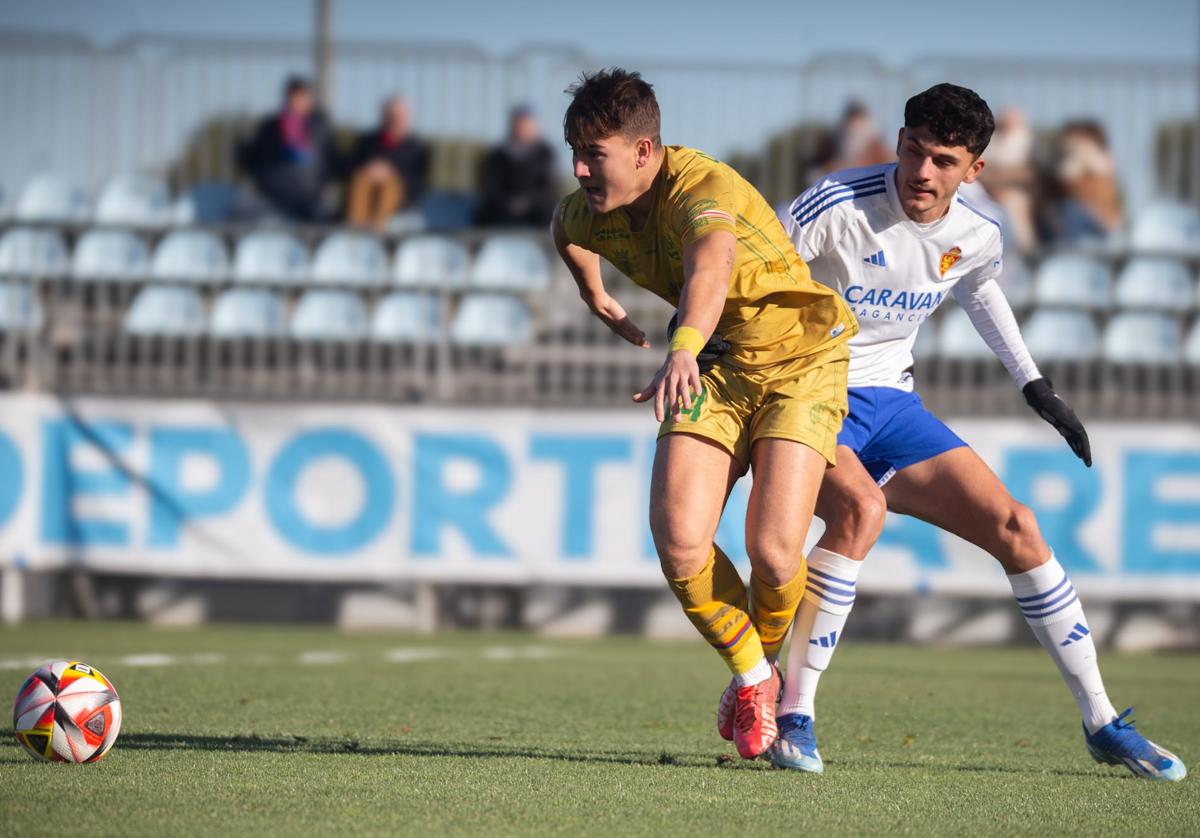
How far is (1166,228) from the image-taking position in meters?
14.5

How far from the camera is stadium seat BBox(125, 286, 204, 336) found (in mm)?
13406

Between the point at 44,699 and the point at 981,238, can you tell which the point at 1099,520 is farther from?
the point at 44,699

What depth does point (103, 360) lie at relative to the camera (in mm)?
13375

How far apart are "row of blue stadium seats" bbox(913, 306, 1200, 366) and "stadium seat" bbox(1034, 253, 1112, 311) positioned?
0.17 metres

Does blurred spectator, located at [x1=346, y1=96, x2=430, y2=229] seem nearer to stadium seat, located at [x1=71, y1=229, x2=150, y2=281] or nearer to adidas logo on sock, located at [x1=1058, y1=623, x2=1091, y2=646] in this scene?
stadium seat, located at [x1=71, y1=229, x2=150, y2=281]

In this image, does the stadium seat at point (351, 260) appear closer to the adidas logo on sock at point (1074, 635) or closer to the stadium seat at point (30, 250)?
the stadium seat at point (30, 250)

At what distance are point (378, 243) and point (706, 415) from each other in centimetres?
902

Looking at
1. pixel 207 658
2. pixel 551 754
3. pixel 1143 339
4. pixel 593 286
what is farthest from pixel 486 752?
pixel 1143 339

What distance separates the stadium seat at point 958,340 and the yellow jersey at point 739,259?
305 inches

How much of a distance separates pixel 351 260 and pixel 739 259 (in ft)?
29.4

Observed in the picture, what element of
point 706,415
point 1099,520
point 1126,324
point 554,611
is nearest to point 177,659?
point 554,611

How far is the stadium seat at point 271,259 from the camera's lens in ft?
45.1

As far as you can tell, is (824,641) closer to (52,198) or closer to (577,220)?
(577,220)

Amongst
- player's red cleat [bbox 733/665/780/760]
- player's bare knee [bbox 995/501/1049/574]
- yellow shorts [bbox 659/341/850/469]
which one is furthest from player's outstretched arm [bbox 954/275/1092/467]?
player's red cleat [bbox 733/665/780/760]
